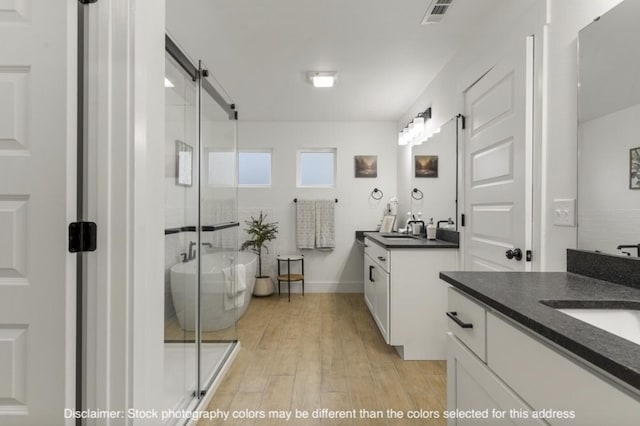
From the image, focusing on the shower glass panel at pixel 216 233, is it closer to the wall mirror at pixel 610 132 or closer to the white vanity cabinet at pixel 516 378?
the white vanity cabinet at pixel 516 378

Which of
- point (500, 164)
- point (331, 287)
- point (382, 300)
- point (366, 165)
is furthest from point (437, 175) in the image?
point (331, 287)

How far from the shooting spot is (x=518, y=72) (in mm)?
1794

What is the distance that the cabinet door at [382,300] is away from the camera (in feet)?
8.67

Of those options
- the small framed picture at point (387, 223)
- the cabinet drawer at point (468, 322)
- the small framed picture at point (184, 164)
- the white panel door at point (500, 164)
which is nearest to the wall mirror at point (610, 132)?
the white panel door at point (500, 164)

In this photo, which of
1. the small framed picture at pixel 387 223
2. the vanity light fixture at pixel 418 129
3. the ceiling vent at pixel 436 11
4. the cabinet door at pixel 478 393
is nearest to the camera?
the cabinet door at pixel 478 393

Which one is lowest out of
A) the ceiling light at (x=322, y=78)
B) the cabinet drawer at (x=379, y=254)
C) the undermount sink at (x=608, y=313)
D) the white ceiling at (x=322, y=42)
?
the cabinet drawer at (x=379, y=254)

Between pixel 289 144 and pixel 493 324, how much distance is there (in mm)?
4115

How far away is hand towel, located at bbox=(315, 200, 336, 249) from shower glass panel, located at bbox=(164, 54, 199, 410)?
2.74 meters

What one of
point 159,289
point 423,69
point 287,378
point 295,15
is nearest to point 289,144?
point 423,69

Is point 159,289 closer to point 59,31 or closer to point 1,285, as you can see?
point 1,285

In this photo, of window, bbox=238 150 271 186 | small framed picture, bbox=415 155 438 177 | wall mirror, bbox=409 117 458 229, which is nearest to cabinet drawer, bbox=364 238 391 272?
wall mirror, bbox=409 117 458 229

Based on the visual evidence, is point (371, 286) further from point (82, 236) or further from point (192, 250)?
point (82, 236)

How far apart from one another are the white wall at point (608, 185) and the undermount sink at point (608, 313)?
1.12ft

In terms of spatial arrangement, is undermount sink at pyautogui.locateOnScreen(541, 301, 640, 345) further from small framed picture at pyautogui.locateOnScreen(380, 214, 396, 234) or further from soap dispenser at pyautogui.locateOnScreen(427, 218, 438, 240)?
small framed picture at pyautogui.locateOnScreen(380, 214, 396, 234)
